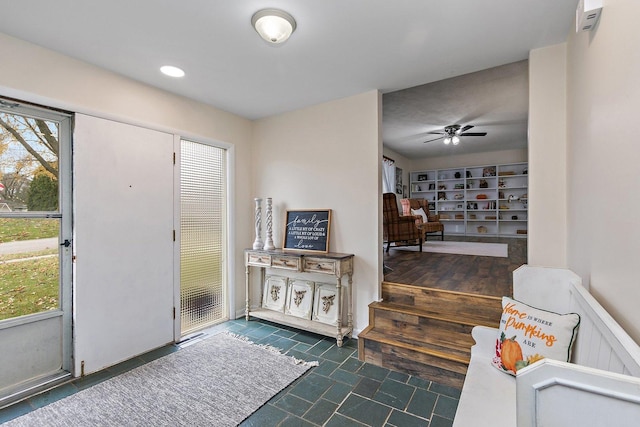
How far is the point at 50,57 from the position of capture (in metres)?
2.06

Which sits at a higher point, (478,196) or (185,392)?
(478,196)

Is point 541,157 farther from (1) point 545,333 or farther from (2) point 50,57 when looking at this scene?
(2) point 50,57

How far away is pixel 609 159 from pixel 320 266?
2187 millimetres

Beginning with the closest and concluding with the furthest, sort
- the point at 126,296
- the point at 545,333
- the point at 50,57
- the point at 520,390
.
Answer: the point at 520,390 < the point at 545,333 < the point at 50,57 < the point at 126,296

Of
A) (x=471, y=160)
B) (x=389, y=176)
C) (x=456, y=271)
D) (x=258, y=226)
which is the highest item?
(x=471, y=160)

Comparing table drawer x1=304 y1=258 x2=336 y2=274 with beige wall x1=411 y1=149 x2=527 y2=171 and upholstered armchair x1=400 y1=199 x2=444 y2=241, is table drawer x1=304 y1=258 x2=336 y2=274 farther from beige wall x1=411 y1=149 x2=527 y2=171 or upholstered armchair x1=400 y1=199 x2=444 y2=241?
beige wall x1=411 y1=149 x2=527 y2=171

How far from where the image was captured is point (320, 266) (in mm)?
2846

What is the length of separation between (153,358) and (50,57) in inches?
98.1

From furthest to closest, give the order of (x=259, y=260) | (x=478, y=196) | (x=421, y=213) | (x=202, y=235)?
(x=478, y=196), (x=421, y=213), (x=259, y=260), (x=202, y=235)

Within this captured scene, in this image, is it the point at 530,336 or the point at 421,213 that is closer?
the point at 530,336

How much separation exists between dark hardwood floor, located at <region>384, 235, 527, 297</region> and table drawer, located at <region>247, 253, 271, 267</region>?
1.31 metres

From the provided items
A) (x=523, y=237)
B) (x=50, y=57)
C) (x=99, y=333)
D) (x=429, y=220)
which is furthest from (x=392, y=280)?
(x=523, y=237)

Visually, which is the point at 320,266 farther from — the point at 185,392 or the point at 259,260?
the point at 185,392

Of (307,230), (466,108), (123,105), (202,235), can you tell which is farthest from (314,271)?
(466,108)
